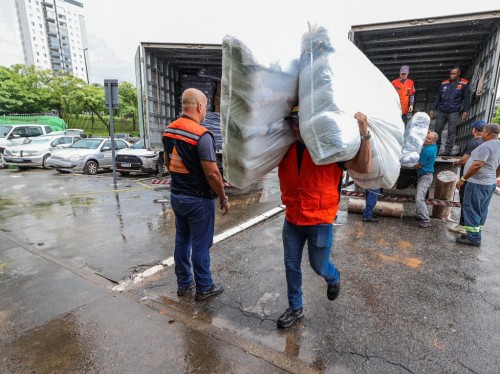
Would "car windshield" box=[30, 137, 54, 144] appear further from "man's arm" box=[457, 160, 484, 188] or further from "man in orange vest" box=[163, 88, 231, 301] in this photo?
"man's arm" box=[457, 160, 484, 188]

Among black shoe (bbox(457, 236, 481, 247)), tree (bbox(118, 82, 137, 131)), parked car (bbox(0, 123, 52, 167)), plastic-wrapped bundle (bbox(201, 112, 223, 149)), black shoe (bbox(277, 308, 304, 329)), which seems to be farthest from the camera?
tree (bbox(118, 82, 137, 131))

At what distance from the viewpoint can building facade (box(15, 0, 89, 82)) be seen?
251 ft

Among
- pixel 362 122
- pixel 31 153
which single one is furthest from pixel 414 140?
pixel 31 153

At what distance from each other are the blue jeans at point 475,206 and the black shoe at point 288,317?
312 centimetres

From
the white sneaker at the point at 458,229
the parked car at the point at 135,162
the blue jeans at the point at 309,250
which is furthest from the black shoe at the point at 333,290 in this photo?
the parked car at the point at 135,162

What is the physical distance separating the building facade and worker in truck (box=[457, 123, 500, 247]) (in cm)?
8640

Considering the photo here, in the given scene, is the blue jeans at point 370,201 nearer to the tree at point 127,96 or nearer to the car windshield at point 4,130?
the car windshield at point 4,130

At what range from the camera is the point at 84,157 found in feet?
35.6

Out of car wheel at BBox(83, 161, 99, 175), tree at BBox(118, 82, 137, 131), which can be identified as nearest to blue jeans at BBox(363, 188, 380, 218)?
car wheel at BBox(83, 161, 99, 175)

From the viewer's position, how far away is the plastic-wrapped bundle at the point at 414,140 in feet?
15.1

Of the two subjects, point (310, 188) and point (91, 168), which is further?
point (91, 168)

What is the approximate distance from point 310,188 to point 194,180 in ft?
3.19

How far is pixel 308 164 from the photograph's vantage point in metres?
2.08

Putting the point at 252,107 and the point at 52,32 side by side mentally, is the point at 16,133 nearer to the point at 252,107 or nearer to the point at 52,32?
the point at 252,107
